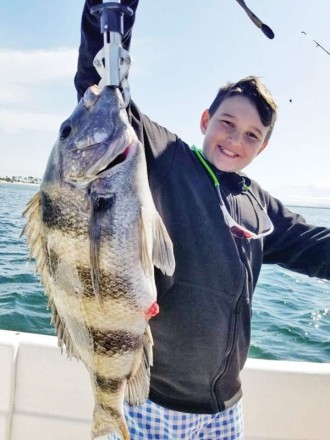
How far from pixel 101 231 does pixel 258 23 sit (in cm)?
107

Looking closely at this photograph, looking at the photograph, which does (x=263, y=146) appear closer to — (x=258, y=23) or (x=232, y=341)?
(x=258, y=23)

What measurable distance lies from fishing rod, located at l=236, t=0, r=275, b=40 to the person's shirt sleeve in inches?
54.0

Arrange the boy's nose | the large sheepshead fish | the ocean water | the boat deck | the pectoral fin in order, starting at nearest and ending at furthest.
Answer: the large sheepshead fish, the pectoral fin, the boy's nose, the boat deck, the ocean water

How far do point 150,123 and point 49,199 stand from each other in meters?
0.75

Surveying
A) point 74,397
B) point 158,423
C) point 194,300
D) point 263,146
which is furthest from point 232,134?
point 74,397

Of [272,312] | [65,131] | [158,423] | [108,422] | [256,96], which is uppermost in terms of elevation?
[256,96]

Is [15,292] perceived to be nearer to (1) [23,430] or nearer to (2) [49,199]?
(1) [23,430]

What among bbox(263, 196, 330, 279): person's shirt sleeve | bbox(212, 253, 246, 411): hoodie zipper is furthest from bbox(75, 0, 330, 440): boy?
bbox(263, 196, 330, 279): person's shirt sleeve

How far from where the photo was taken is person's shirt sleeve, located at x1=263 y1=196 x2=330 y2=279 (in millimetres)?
2863

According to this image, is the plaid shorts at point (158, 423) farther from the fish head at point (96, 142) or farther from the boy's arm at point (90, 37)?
the boy's arm at point (90, 37)

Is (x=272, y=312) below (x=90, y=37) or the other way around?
below

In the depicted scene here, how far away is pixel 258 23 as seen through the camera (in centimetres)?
178

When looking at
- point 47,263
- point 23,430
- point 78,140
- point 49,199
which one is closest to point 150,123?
point 78,140

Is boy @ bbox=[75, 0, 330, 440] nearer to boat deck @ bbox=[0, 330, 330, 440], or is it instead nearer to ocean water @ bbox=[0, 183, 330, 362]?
boat deck @ bbox=[0, 330, 330, 440]
